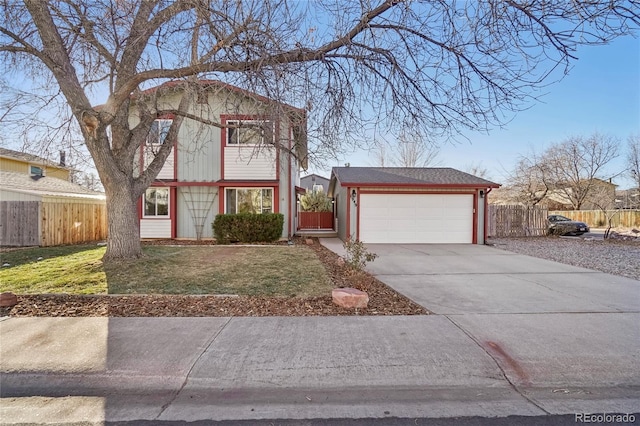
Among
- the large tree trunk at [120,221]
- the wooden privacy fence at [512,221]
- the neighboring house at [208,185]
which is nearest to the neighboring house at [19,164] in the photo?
the neighboring house at [208,185]

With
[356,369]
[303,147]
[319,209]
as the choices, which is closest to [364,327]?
[356,369]

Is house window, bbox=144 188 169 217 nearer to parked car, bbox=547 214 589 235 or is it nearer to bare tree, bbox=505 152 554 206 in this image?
parked car, bbox=547 214 589 235

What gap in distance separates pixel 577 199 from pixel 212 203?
97.5ft

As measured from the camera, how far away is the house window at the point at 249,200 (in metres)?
14.2

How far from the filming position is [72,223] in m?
13.6

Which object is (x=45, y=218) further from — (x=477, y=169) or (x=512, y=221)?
(x=477, y=169)

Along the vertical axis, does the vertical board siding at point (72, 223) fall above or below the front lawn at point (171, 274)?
above

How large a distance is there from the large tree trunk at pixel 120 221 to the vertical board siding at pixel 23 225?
6916 millimetres

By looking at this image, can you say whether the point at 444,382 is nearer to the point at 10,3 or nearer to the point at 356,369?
the point at 356,369

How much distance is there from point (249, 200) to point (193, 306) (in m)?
9.48

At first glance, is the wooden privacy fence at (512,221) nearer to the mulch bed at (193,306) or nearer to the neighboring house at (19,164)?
the mulch bed at (193,306)

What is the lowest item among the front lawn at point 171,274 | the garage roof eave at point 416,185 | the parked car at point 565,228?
the front lawn at point 171,274

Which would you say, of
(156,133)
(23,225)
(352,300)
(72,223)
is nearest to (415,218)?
(352,300)

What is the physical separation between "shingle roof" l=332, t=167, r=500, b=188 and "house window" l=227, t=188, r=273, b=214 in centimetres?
328
